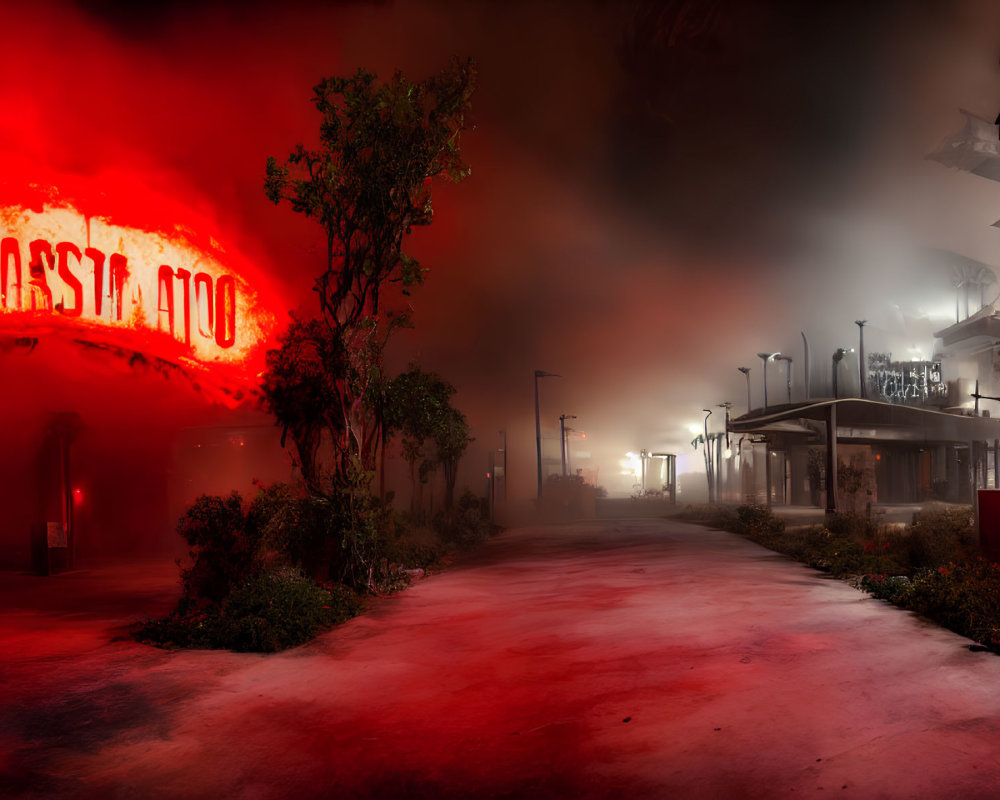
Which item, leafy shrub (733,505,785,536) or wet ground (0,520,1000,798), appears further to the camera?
leafy shrub (733,505,785,536)

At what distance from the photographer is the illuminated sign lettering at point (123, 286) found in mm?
12648

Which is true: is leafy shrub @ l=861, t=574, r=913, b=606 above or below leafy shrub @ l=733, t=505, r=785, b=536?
above

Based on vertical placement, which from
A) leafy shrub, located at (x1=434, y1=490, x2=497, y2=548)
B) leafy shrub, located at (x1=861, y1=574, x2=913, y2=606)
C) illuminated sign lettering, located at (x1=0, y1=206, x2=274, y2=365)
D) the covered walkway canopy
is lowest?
leafy shrub, located at (x1=434, y1=490, x2=497, y2=548)

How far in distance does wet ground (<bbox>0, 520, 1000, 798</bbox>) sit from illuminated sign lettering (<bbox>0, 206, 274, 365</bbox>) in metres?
5.06

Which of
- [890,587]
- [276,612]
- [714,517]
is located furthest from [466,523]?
[276,612]

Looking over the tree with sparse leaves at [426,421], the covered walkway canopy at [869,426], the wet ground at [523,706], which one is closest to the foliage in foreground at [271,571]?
the wet ground at [523,706]

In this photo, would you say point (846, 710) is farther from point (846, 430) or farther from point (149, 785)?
point (846, 430)

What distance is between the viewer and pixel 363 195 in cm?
1359

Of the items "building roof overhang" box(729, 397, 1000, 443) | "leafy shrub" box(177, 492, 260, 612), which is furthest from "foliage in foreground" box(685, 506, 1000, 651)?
"leafy shrub" box(177, 492, 260, 612)

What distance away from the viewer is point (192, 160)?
1585cm

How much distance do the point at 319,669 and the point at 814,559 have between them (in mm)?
12999

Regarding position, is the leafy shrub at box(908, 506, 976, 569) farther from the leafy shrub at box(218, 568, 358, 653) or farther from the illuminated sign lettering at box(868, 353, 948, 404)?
the illuminated sign lettering at box(868, 353, 948, 404)

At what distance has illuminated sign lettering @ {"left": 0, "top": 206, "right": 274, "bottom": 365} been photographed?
41.5 feet

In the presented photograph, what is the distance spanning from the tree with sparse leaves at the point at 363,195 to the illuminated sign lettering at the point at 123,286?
7.96 feet
